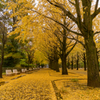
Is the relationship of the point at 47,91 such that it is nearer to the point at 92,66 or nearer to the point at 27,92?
the point at 27,92

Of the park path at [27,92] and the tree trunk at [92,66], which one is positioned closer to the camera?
the park path at [27,92]

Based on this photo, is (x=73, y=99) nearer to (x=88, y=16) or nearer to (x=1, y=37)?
(x=88, y=16)

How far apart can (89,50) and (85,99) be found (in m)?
2.73

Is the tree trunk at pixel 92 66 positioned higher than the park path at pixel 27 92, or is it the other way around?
the tree trunk at pixel 92 66

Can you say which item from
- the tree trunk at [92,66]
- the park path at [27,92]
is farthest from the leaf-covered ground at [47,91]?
the tree trunk at [92,66]

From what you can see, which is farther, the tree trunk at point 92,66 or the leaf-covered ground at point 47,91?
the tree trunk at point 92,66

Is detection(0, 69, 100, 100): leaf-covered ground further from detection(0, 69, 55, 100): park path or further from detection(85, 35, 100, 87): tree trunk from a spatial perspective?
detection(85, 35, 100, 87): tree trunk

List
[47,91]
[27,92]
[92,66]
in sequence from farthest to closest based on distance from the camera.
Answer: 1. [92,66]
2. [47,91]
3. [27,92]

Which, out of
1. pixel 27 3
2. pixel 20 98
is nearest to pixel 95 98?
pixel 20 98

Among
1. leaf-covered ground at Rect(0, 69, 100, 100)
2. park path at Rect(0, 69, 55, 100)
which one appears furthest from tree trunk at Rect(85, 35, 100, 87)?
park path at Rect(0, 69, 55, 100)

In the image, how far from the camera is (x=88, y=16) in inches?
213

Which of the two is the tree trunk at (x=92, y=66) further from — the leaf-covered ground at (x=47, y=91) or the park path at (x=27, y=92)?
the park path at (x=27, y=92)

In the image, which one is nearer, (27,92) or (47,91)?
(27,92)

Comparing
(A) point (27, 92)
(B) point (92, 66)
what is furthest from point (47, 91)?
(B) point (92, 66)
